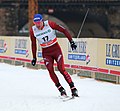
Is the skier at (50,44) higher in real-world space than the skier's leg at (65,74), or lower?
higher

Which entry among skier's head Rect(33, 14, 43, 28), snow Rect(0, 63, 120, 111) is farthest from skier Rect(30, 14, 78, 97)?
snow Rect(0, 63, 120, 111)

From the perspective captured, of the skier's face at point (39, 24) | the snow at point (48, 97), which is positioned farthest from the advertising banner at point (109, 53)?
the skier's face at point (39, 24)

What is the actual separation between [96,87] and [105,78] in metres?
1.96

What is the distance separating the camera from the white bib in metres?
8.53

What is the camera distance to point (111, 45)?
40.0ft

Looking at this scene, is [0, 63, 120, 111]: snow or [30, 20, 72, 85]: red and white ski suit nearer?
[0, 63, 120, 111]: snow

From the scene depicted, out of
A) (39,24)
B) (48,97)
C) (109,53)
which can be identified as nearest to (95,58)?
(109,53)

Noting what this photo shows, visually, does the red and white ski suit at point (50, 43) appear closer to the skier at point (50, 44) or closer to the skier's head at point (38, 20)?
the skier at point (50, 44)

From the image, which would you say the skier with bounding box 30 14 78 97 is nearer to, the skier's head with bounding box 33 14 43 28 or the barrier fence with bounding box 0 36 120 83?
the skier's head with bounding box 33 14 43 28

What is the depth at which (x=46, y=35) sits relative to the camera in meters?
8.54

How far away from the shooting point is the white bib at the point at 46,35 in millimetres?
8531

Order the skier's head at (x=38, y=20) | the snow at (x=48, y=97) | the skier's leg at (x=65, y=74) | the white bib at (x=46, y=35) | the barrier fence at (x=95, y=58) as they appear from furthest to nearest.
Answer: the barrier fence at (x=95, y=58) → the white bib at (x=46, y=35) → the skier's leg at (x=65, y=74) → the skier's head at (x=38, y=20) → the snow at (x=48, y=97)

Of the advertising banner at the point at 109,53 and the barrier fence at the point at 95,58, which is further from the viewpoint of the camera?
the barrier fence at the point at 95,58

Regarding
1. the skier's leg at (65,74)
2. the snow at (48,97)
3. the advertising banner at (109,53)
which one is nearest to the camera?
the snow at (48,97)
